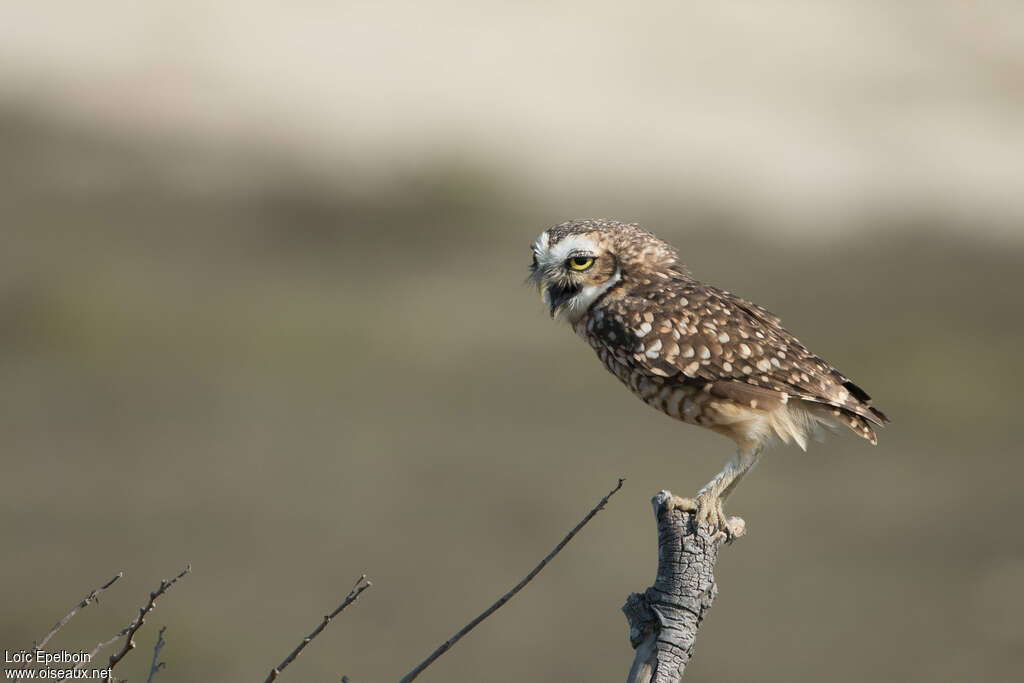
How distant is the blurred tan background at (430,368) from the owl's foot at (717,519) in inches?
250

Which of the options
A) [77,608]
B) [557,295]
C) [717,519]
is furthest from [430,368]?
[77,608]

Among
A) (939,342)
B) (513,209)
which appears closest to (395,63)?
(513,209)

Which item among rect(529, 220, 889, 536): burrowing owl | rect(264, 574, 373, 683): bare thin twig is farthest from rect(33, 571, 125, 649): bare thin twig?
rect(529, 220, 889, 536): burrowing owl

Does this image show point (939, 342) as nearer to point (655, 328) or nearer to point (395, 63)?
point (655, 328)

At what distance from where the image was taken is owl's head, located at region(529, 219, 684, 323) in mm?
5168

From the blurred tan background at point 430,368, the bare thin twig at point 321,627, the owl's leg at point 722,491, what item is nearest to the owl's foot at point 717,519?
the owl's leg at point 722,491

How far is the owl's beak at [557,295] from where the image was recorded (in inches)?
205

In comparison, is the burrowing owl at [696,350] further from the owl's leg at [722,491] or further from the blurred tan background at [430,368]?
the blurred tan background at [430,368]

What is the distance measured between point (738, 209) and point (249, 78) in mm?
9589

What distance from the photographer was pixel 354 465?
13.4 m

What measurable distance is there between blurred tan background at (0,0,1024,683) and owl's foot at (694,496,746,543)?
20.9ft

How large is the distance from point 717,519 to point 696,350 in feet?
2.14

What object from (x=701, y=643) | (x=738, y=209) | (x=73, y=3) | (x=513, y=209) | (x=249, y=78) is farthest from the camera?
(x=73, y=3)

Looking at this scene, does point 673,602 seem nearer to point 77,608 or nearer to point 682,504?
point 682,504
